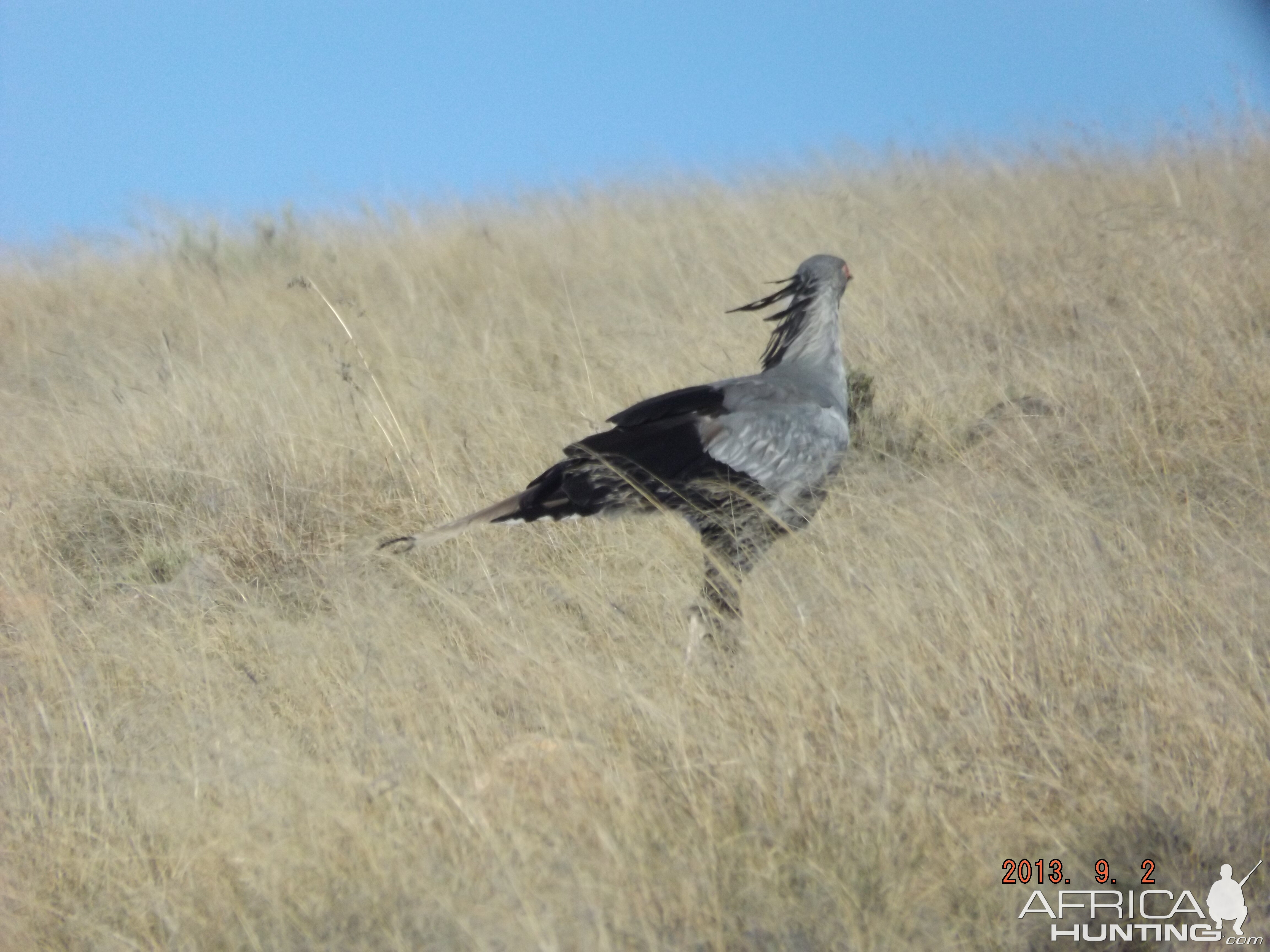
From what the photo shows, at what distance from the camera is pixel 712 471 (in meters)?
3.58

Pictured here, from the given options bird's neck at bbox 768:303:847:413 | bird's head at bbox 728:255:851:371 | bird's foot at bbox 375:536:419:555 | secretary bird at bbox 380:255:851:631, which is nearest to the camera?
secretary bird at bbox 380:255:851:631

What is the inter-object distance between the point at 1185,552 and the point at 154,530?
3918 millimetres

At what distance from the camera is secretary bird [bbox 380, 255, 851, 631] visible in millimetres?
3535

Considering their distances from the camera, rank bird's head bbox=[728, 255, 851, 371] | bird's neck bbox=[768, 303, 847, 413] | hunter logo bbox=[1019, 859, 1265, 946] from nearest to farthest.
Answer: hunter logo bbox=[1019, 859, 1265, 946] < bird's neck bbox=[768, 303, 847, 413] < bird's head bbox=[728, 255, 851, 371]

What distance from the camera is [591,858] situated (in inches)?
87.3

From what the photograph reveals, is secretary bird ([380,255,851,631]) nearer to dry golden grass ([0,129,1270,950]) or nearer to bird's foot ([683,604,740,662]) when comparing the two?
bird's foot ([683,604,740,662])

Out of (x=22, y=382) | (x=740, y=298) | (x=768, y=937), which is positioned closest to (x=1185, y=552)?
(x=768, y=937)
